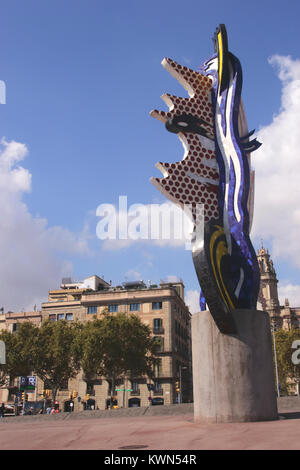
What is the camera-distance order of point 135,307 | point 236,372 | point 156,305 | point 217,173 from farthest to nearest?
point 135,307
point 156,305
point 217,173
point 236,372

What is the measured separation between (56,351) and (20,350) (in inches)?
174

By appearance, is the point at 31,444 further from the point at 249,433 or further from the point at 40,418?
the point at 40,418

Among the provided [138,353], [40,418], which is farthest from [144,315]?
[40,418]

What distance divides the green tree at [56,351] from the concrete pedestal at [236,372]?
A: 3654 centimetres

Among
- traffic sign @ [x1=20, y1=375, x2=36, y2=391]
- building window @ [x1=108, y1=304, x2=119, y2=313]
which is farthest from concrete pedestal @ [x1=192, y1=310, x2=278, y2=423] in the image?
building window @ [x1=108, y1=304, x2=119, y2=313]

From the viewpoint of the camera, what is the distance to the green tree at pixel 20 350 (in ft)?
179

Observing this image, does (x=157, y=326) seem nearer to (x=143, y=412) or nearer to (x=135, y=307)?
(x=135, y=307)

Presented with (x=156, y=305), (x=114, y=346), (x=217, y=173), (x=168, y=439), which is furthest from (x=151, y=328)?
(x=168, y=439)

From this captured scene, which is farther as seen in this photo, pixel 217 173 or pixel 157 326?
pixel 157 326

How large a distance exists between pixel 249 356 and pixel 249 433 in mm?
4961

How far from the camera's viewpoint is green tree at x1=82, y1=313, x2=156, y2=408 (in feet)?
173

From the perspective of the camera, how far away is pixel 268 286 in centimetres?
14138

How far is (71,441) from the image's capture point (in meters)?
14.7

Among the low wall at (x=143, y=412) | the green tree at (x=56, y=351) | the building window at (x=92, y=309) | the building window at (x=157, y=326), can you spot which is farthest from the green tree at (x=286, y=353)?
the low wall at (x=143, y=412)
